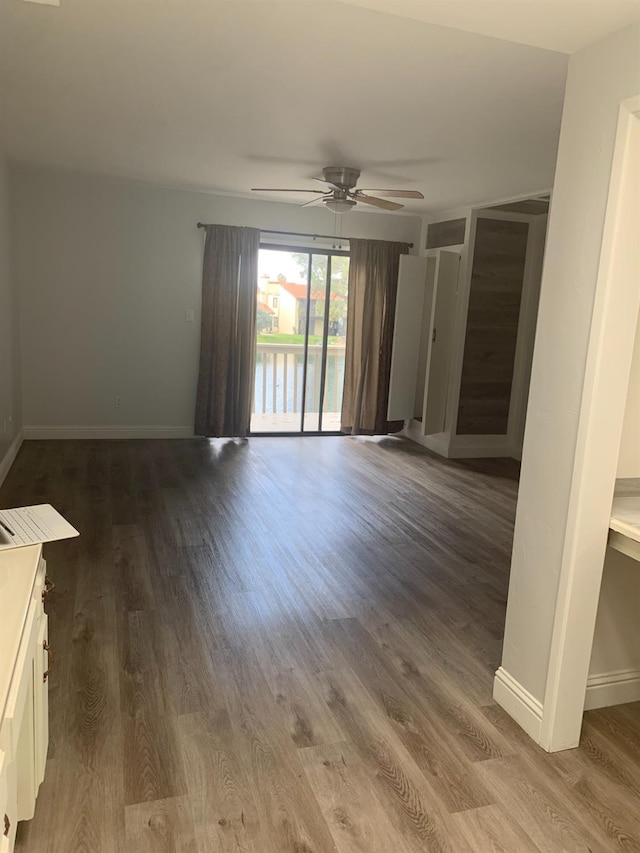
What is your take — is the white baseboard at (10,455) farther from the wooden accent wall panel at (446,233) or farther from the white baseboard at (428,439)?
the wooden accent wall panel at (446,233)

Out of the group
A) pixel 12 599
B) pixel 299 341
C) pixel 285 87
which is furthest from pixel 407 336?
pixel 12 599

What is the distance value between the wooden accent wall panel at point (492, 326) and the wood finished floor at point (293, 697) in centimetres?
199

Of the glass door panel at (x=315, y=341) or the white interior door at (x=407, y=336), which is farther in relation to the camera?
the glass door panel at (x=315, y=341)

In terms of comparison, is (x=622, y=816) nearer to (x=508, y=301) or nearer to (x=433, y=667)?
(x=433, y=667)

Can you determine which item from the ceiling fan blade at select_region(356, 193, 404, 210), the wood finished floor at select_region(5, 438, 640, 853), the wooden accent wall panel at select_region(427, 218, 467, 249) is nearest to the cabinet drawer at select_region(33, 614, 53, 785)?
the wood finished floor at select_region(5, 438, 640, 853)

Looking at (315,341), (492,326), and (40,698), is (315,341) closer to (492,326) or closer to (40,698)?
(492,326)

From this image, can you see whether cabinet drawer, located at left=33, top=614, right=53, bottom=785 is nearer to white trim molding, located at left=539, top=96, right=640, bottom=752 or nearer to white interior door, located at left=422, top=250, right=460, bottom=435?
white trim molding, located at left=539, top=96, right=640, bottom=752

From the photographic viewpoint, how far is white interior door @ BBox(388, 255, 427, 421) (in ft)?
20.2

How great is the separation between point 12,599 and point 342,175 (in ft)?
12.5

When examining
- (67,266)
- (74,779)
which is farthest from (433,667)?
(67,266)

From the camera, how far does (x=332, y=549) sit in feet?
12.3

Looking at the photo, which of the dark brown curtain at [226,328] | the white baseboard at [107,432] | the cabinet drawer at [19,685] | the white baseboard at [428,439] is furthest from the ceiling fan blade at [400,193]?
the cabinet drawer at [19,685]

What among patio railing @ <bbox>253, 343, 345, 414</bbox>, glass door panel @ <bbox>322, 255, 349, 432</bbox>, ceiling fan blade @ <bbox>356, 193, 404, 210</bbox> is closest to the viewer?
ceiling fan blade @ <bbox>356, 193, 404, 210</bbox>

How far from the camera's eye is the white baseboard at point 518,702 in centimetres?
217
